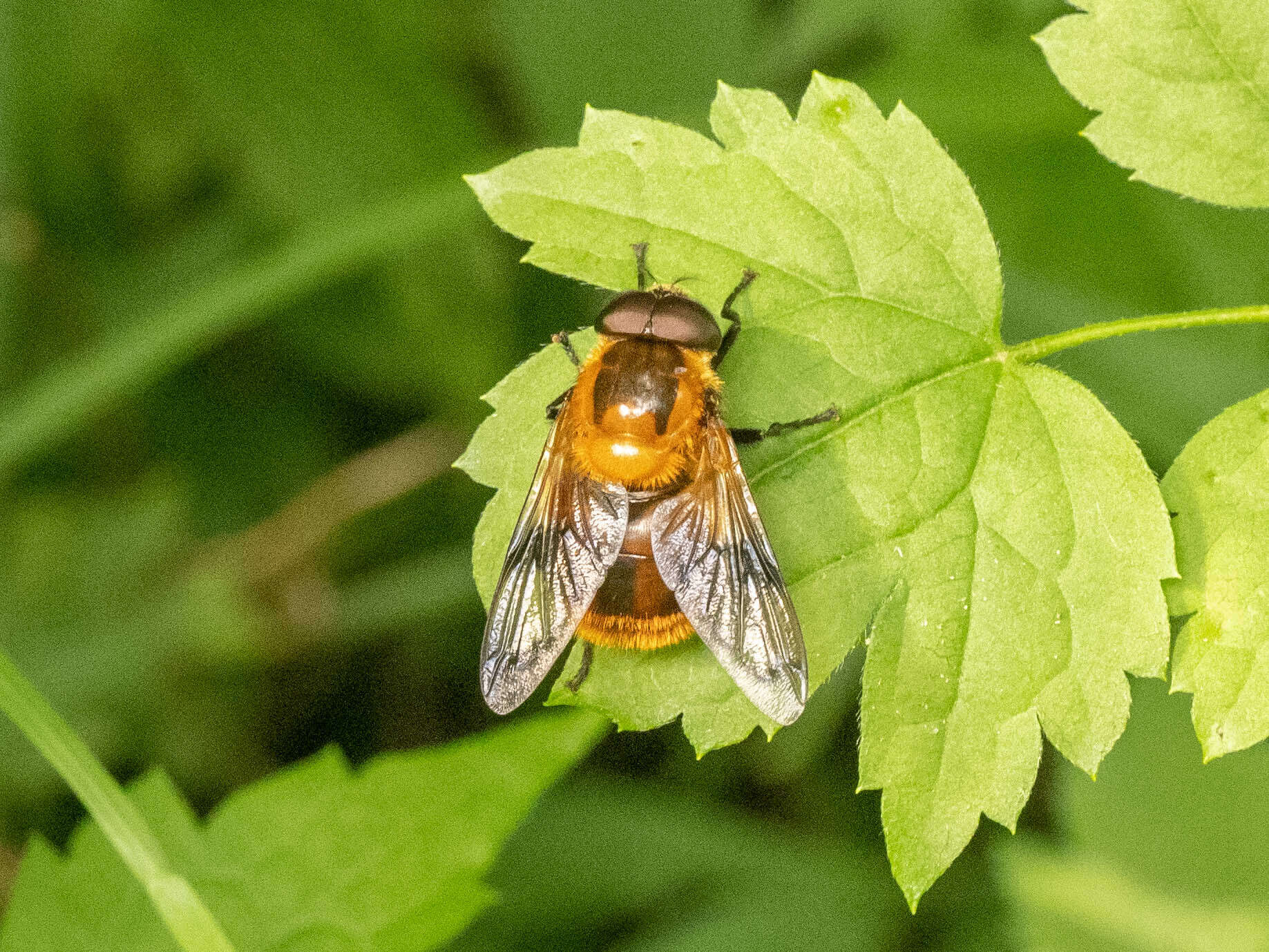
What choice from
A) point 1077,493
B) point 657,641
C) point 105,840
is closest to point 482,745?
point 657,641

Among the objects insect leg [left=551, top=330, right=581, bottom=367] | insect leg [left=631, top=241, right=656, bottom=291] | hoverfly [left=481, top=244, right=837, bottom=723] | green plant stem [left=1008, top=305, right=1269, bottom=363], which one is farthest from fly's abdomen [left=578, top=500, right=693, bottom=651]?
green plant stem [left=1008, top=305, right=1269, bottom=363]

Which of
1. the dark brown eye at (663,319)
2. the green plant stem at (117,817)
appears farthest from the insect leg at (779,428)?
the green plant stem at (117,817)

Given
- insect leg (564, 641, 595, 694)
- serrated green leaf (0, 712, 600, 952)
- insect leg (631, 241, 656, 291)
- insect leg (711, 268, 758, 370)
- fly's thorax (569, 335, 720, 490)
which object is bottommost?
serrated green leaf (0, 712, 600, 952)

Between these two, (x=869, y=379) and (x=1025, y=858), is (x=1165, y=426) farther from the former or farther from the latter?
(x=869, y=379)

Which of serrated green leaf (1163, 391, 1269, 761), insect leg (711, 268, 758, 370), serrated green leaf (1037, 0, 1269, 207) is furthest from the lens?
insect leg (711, 268, 758, 370)

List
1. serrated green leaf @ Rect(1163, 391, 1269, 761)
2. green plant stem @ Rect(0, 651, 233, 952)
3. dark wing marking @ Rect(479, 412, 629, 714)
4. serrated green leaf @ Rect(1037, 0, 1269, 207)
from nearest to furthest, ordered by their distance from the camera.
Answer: serrated green leaf @ Rect(1163, 391, 1269, 761) < serrated green leaf @ Rect(1037, 0, 1269, 207) < green plant stem @ Rect(0, 651, 233, 952) < dark wing marking @ Rect(479, 412, 629, 714)

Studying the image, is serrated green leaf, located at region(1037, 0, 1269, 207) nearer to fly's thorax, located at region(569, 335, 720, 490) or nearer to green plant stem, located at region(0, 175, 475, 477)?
fly's thorax, located at region(569, 335, 720, 490)

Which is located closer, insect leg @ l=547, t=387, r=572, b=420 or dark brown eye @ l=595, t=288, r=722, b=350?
dark brown eye @ l=595, t=288, r=722, b=350

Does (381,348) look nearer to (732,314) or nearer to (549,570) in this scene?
(549,570)
